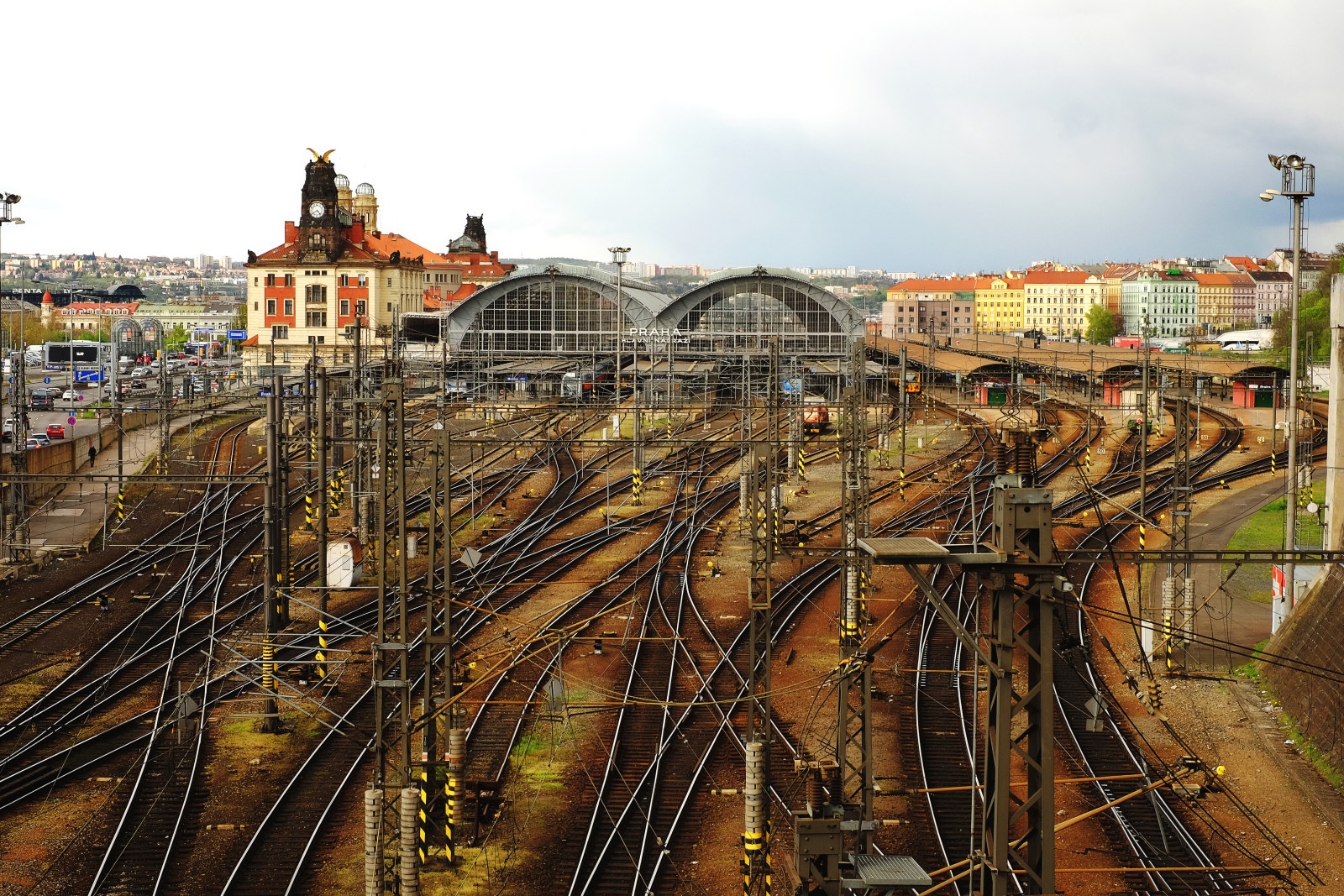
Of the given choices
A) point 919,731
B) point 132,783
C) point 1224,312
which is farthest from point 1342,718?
point 1224,312

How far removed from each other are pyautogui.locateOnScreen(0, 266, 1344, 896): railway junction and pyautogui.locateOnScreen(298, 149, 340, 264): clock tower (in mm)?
42306

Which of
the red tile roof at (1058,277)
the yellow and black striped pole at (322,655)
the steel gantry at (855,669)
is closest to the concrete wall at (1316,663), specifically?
the steel gantry at (855,669)

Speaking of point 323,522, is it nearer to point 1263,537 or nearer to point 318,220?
point 1263,537

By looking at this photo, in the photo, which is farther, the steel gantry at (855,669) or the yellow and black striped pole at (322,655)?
the yellow and black striped pole at (322,655)

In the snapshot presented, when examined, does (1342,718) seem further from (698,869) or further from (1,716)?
(1,716)

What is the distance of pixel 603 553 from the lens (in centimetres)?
2788

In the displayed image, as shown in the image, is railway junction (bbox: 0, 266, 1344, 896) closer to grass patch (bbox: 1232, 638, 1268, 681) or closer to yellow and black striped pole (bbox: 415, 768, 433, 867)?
yellow and black striped pole (bbox: 415, 768, 433, 867)

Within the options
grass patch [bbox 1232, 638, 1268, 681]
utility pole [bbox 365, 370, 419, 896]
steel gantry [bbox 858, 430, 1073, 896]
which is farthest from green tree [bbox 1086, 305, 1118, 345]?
steel gantry [bbox 858, 430, 1073, 896]

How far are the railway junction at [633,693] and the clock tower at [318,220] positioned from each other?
139 ft

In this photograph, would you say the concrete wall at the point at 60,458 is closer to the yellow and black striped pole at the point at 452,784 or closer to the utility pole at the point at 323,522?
the utility pole at the point at 323,522

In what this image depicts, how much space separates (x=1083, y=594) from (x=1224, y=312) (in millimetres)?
127907

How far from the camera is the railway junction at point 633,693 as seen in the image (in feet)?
36.8

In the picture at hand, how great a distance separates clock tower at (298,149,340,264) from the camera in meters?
75.2

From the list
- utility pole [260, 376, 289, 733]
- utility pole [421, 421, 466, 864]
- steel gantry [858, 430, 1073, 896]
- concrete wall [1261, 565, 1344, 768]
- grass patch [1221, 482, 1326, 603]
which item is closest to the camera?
steel gantry [858, 430, 1073, 896]
